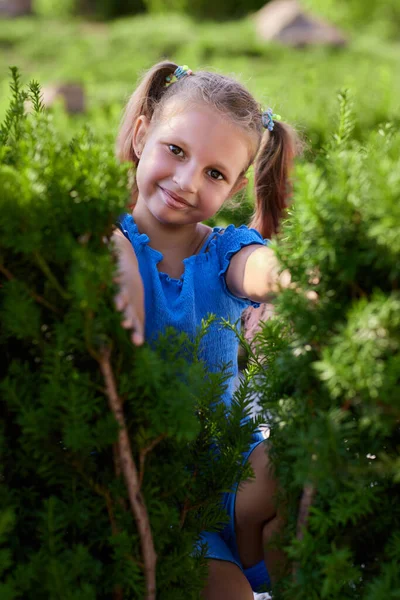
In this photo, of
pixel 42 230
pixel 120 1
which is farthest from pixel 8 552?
pixel 120 1

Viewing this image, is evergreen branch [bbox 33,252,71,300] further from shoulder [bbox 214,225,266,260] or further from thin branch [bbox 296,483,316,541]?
shoulder [bbox 214,225,266,260]

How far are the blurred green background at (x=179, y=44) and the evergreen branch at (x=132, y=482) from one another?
7.75m

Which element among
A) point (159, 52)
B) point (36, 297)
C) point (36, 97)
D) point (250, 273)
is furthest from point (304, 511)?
point (159, 52)

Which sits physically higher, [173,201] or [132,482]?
[173,201]

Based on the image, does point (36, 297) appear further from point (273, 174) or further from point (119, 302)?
point (273, 174)

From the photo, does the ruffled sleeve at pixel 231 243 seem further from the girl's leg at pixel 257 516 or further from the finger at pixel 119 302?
the finger at pixel 119 302

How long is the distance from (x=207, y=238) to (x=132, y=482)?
1.14 meters

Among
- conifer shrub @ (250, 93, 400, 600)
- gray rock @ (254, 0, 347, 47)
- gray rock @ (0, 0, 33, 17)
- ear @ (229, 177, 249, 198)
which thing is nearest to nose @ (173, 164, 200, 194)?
ear @ (229, 177, 249, 198)

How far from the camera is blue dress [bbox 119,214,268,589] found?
6.72 ft

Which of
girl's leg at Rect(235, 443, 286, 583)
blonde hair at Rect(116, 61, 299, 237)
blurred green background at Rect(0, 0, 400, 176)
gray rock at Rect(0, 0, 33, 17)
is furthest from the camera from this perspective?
gray rock at Rect(0, 0, 33, 17)

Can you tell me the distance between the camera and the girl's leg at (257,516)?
69.4 inches

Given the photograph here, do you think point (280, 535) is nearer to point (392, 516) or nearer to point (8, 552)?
point (392, 516)

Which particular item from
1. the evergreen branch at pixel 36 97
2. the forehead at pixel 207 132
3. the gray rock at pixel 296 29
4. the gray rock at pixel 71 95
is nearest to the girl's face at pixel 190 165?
the forehead at pixel 207 132

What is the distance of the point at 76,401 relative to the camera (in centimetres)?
121
